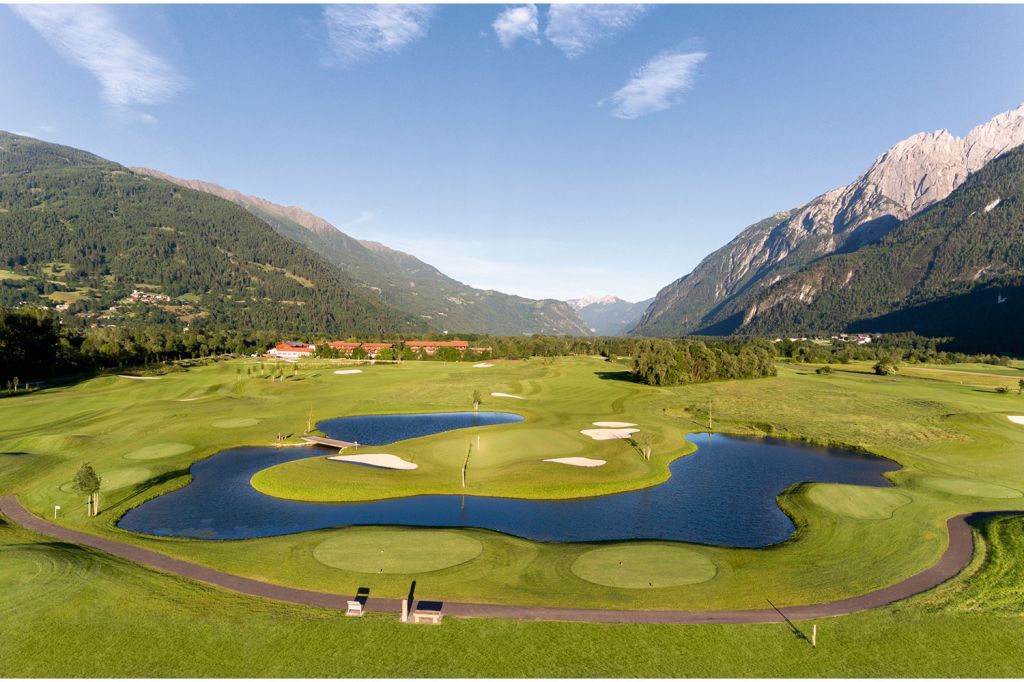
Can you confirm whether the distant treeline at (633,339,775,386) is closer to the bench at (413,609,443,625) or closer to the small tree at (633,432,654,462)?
the small tree at (633,432,654,462)

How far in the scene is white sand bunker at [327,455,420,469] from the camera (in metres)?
57.2

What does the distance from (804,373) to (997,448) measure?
8978 centimetres

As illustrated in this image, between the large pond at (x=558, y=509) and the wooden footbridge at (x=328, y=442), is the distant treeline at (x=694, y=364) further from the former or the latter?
the wooden footbridge at (x=328, y=442)

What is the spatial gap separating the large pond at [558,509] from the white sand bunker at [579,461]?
211cm

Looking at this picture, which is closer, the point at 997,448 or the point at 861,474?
the point at 861,474

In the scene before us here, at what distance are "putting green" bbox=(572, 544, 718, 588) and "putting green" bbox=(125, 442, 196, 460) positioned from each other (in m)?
55.8

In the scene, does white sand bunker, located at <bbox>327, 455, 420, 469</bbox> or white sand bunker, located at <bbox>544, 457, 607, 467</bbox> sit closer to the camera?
white sand bunker, located at <bbox>327, 455, 420, 469</bbox>

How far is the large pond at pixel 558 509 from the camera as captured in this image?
40594 mm

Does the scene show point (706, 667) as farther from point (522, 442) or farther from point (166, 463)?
point (166, 463)

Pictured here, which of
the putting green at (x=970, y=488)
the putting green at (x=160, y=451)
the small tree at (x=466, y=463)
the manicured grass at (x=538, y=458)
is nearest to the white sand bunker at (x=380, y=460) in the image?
the manicured grass at (x=538, y=458)

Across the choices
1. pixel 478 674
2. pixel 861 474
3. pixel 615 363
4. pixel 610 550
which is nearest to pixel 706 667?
pixel 478 674

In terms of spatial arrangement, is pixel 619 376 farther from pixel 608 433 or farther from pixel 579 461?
pixel 579 461

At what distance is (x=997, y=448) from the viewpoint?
Answer: 64.8 meters

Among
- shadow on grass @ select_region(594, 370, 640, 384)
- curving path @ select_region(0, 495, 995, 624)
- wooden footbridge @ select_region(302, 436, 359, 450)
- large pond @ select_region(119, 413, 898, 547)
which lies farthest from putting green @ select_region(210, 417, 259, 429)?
shadow on grass @ select_region(594, 370, 640, 384)
